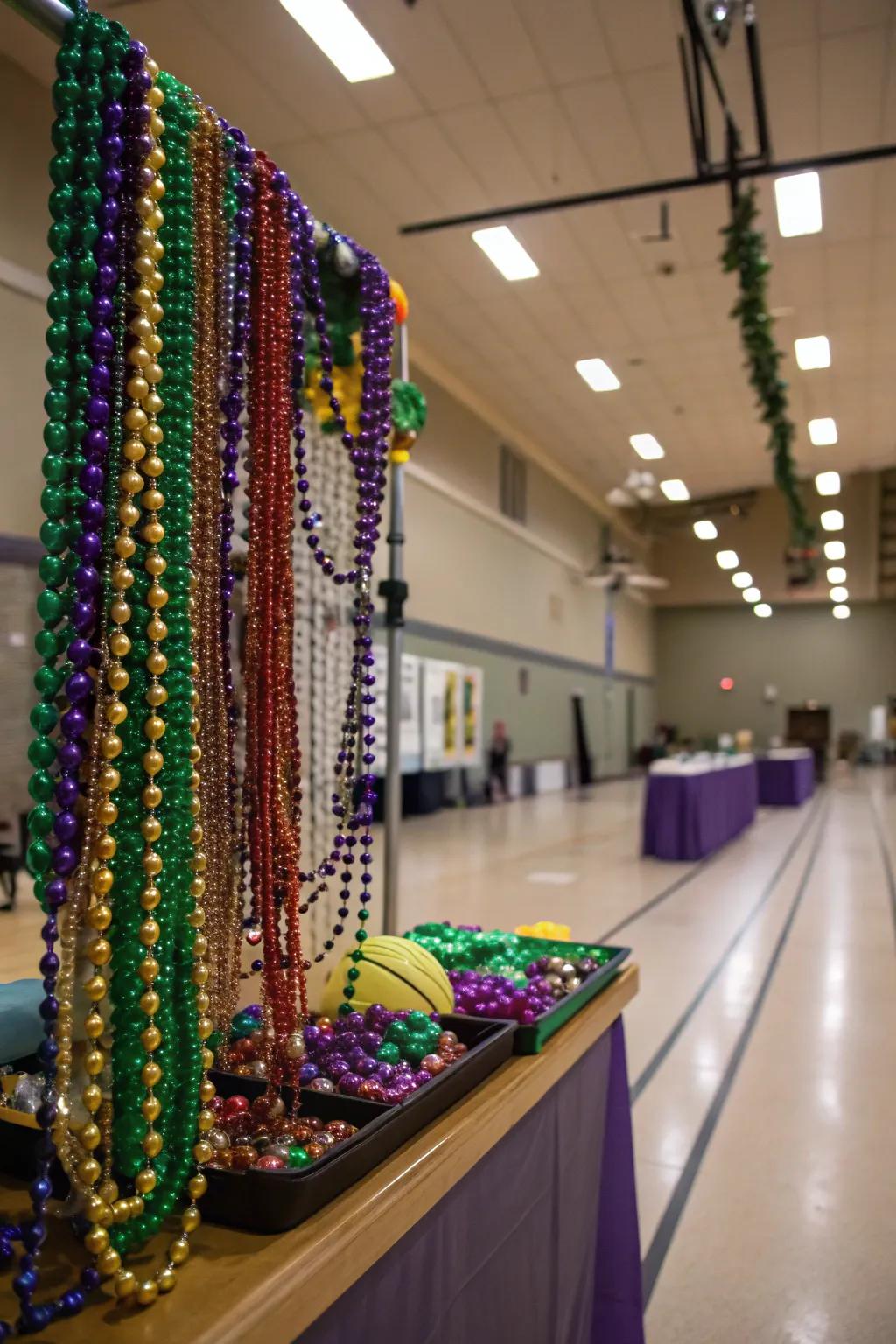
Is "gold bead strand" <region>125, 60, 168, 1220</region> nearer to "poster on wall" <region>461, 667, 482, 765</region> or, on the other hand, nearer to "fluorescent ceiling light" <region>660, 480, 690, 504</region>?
"poster on wall" <region>461, 667, 482, 765</region>

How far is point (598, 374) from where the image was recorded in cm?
1323

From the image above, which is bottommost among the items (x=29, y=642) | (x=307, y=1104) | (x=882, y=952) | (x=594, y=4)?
(x=882, y=952)

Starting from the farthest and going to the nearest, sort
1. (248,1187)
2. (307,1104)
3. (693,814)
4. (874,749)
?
(874,749)
(693,814)
(307,1104)
(248,1187)

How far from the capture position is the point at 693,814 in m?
8.52

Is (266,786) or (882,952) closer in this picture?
(266,786)

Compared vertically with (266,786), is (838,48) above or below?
above

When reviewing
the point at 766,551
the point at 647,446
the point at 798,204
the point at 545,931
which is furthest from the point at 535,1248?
the point at 766,551

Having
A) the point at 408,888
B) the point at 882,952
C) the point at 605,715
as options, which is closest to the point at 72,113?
the point at 882,952

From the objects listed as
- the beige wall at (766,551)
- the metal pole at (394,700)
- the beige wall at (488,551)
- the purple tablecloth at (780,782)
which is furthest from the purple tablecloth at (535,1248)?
the beige wall at (766,551)

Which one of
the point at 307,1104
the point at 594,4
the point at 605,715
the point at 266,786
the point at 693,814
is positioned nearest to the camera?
the point at 307,1104

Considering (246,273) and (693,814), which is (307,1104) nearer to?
(246,273)

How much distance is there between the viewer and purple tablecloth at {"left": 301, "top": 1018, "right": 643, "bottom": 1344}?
41.6 inches

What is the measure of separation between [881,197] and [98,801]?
967 cm

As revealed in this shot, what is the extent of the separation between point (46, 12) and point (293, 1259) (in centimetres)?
120
